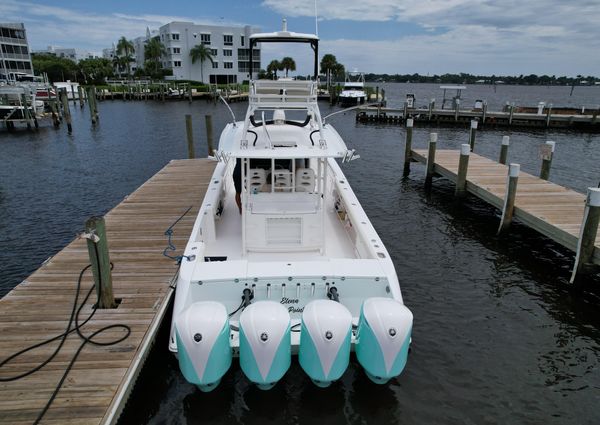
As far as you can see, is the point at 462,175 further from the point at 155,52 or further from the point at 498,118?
the point at 155,52

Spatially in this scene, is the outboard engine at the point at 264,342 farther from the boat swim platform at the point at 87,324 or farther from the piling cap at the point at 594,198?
the piling cap at the point at 594,198

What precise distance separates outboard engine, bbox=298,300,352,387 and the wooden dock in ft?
97.0

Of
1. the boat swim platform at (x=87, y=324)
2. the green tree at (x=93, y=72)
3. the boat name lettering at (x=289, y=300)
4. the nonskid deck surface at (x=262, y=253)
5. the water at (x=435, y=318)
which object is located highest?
the green tree at (x=93, y=72)

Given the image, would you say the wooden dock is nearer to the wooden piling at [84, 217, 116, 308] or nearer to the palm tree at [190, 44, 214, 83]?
the wooden piling at [84, 217, 116, 308]

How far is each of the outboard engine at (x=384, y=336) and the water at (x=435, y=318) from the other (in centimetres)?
104

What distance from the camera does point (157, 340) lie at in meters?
6.90

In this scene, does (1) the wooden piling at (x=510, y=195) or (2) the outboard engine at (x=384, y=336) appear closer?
(2) the outboard engine at (x=384, y=336)

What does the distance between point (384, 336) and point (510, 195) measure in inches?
306

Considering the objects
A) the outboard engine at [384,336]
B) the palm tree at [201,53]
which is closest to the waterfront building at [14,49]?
the palm tree at [201,53]

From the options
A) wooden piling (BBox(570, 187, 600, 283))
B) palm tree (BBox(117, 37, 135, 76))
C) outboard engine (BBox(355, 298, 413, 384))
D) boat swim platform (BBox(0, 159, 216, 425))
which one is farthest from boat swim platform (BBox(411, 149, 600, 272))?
palm tree (BBox(117, 37, 135, 76))

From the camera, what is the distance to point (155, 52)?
267 ft

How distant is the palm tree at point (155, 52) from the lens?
80938mm

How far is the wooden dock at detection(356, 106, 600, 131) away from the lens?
33.8 meters

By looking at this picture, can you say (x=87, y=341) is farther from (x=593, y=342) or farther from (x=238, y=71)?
(x=238, y=71)
